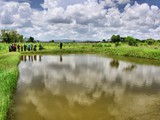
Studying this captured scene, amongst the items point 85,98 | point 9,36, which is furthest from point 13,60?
point 9,36

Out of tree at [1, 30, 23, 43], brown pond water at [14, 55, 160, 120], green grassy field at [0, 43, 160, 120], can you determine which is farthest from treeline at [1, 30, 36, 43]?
brown pond water at [14, 55, 160, 120]

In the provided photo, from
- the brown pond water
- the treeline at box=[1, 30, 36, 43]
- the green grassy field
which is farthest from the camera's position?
the treeline at box=[1, 30, 36, 43]

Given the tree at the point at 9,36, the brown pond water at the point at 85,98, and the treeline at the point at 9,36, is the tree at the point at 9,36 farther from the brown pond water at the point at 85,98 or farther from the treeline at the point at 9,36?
the brown pond water at the point at 85,98

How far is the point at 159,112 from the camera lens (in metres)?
15.3

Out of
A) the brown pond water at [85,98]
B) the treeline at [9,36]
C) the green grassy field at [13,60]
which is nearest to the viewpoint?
the brown pond water at [85,98]

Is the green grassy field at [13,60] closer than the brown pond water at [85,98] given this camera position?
No

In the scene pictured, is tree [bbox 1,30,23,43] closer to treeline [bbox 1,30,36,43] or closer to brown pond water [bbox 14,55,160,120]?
treeline [bbox 1,30,36,43]

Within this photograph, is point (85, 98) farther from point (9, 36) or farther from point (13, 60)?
point (9, 36)

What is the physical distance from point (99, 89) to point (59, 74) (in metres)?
8.54

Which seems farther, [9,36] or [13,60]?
[9,36]

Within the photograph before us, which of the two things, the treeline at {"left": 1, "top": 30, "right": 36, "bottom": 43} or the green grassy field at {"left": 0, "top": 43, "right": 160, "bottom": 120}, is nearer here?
the green grassy field at {"left": 0, "top": 43, "right": 160, "bottom": 120}

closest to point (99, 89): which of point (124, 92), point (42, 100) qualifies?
point (124, 92)

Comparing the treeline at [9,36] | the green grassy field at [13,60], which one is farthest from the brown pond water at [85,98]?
the treeline at [9,36]

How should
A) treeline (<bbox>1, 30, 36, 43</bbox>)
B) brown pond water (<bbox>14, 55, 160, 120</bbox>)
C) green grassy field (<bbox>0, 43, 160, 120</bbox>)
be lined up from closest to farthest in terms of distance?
brown pond water (<bbox>14, 55, 160, 120</bbox>) < green grassy field (<bbox>0, 43, 160, 120</bbox>) < treeline (<bbox>1, 30, 36, 43</bbox>)
